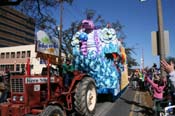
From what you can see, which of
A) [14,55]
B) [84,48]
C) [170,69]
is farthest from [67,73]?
[14,55]

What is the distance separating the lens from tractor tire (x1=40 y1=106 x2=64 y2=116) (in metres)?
7.85

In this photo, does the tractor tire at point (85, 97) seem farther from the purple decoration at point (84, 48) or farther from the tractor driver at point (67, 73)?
the purple decoration at point (84, 48)

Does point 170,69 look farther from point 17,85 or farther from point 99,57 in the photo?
point 99,57

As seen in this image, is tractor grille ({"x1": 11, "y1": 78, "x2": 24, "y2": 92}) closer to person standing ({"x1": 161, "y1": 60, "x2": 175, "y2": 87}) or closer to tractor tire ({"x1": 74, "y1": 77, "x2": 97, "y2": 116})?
tractor tire ({"x1": 74, "y1": 77, "x2": 97, "y2": 116})

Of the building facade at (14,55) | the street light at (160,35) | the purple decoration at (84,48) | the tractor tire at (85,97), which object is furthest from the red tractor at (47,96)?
the building facade at (14,55)

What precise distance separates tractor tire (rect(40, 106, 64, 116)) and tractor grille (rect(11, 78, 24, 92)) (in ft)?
2.83

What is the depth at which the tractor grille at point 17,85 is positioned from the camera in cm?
815

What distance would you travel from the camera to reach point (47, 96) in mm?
8898

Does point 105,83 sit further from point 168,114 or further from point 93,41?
point 168,114

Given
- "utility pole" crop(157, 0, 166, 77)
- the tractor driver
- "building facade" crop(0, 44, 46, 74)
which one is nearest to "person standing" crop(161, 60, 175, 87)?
the tractor driver

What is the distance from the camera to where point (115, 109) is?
12742 mm

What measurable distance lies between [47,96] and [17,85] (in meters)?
1.05

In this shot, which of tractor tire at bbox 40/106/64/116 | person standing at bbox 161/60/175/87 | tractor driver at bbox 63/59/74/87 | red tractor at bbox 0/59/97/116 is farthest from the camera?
tractor driver at bbox 63/59/74/87

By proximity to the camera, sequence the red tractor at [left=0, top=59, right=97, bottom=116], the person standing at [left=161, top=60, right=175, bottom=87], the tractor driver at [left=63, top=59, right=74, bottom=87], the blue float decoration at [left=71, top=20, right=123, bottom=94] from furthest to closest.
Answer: the blue float decoration at [left=71, top=20, right=123, bottom=94] < the tractor driver at [left=63, top=59, right=74, bottom=87] < the red tractor at [left=0, top=59, right=97, bottom=116] < the person standing at [left=161, top=60, right=175, bottom=87]
